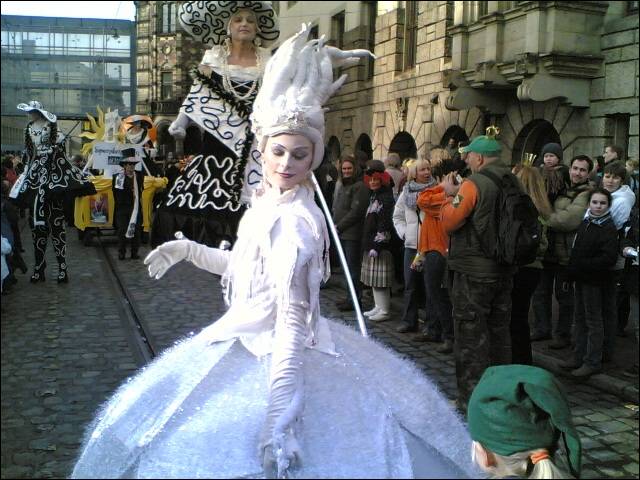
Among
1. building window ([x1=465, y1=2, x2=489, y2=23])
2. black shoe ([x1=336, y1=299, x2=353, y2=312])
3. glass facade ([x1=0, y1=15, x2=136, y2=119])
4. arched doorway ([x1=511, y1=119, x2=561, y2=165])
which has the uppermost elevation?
building window ([x1=465, y1=2, x2=489, y2=23])

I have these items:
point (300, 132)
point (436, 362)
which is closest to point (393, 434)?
point (300, 132)

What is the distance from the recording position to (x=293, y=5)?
6730 millimetres

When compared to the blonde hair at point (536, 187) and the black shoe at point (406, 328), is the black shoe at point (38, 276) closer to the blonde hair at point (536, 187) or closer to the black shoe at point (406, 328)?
the black shoe at point (406, 328)

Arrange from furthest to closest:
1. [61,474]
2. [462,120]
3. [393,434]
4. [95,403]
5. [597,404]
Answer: [462,120], [597,404], [95,403], [61,474], [393,434]

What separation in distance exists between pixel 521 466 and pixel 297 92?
1.25 meters

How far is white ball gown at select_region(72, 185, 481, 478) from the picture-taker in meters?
1.67

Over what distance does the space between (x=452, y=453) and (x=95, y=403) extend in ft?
8.56

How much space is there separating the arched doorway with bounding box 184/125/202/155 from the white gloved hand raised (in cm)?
101

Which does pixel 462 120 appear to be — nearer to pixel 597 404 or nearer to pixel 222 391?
pixel 597 404

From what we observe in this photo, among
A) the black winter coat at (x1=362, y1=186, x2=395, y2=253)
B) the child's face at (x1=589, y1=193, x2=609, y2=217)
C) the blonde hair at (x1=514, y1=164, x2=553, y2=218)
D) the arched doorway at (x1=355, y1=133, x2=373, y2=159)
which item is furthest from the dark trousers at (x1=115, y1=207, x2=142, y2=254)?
the arched doorway at (x1=355, y1=133, x2=373, y2=159)

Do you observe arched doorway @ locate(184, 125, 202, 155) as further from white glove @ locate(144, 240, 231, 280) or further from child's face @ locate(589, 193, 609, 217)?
child's face @ locate(589, 193, 609, 217)

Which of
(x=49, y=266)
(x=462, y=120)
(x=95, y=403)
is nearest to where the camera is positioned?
(x=95, y=403)

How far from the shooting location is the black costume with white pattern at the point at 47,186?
298cm

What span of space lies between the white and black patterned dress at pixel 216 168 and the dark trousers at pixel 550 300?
11.4 feet
